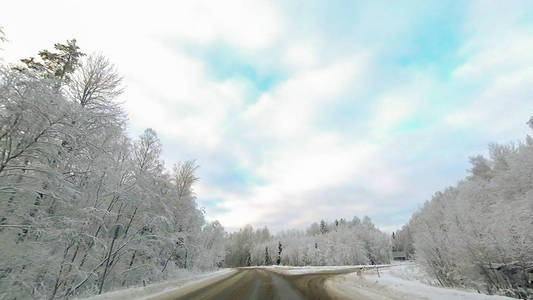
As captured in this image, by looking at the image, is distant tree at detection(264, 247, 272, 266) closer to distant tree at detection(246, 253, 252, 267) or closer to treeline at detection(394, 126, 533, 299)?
distant tree at detection(246, 253, 252, 267)

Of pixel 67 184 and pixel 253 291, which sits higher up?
pixel 67 184

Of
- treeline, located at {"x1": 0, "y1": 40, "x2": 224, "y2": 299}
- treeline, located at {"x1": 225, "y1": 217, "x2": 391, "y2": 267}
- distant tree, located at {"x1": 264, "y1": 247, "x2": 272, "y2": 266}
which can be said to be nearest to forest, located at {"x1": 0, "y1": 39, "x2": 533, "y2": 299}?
treeline, located at {"x1": 0, "y1": 40, "x2": 224, "y2": 299}

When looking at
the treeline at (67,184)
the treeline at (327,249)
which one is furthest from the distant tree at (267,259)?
the treeline at (67,184)

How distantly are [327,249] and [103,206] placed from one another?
260 feet

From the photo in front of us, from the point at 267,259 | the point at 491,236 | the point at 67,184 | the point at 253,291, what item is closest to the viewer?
the point at 67,184

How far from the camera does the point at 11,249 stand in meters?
8.45

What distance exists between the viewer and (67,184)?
28.1ft

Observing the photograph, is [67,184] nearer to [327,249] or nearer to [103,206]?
[103,206]

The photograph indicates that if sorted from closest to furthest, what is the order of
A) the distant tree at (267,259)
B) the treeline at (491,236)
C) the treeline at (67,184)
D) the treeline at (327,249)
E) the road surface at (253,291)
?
the treeline at (67,184) < the road surface at (253,291) < the treeline at (491,236) < the treeline at (327,249) < the distant tree at (267,259)

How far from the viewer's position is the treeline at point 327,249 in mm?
80125

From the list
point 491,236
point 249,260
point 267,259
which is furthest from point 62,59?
point 249,260

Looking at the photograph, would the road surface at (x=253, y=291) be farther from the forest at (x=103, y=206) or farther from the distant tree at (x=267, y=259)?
the distant tree at (x=267, y=259)

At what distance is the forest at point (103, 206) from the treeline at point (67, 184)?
0.15 ft

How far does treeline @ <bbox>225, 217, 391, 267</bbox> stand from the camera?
8012cm
